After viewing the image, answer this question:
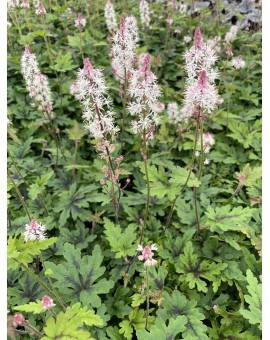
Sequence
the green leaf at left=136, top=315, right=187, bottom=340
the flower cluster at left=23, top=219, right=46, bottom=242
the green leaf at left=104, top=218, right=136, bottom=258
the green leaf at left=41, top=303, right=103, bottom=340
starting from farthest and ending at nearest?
1. the green leaf at left=104, top=218, right=136, bottom=258
2. the green leaf at left=136, top=315, right=187, bottom=340
3. the flower cluster at left=23, top=219, right=46, bottom=242
4. the green leaf at left=41, top=303, right=103, bottom=340

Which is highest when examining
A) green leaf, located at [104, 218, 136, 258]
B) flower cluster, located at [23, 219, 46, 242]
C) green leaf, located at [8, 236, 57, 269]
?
flower cluster, located at [23, 219, 46, 242]

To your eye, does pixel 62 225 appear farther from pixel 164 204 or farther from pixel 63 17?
pixel 63 17

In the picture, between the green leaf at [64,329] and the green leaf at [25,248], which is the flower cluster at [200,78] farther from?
the green leaf at [64,329]

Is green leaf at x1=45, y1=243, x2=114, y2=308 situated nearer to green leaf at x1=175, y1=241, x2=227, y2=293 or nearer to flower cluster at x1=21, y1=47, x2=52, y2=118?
green leaf at x1=175, y1=241, x2=227, y2=293

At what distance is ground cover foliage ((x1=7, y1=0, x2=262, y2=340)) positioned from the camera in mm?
2447

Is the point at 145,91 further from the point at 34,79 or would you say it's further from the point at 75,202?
the point at 34,79

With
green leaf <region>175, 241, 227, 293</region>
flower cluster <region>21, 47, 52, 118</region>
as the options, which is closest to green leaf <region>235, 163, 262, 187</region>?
green leaf <region>175, 241, 227, 293</region>

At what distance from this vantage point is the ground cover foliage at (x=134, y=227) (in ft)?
8.03

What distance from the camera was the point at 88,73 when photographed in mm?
2254

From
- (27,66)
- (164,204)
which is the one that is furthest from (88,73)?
(164,204)

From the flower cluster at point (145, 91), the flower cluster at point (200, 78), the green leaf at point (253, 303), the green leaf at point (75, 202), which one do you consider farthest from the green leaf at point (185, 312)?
the flower cluster at point (200, 78)

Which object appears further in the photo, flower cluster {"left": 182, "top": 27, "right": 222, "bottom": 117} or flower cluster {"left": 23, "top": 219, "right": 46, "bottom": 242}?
flower cluster {"left": 182, "top": 27, "right": 222, "bottom": 117}

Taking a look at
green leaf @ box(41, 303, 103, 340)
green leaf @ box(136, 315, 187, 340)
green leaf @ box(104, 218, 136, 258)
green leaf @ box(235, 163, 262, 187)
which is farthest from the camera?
green leaf @ box(235, 163, 262, 187)

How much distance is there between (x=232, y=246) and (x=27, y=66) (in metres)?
2.53
